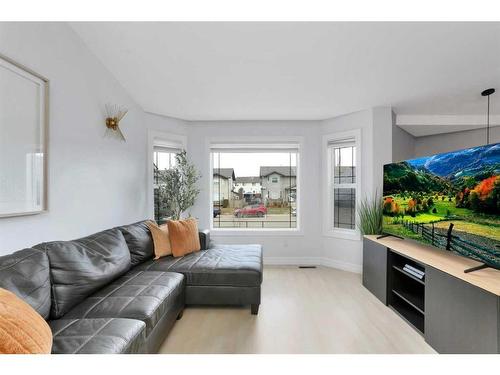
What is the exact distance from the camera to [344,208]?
3914 millimetres

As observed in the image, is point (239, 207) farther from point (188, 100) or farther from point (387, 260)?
point (387, 260)

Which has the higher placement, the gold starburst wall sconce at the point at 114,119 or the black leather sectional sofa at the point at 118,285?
the gold starburst wall sconce at the point at 114,119

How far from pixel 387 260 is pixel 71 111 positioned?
3260 millimetres

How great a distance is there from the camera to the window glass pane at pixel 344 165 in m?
3.81

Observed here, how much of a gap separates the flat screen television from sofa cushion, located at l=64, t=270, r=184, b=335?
221 cm

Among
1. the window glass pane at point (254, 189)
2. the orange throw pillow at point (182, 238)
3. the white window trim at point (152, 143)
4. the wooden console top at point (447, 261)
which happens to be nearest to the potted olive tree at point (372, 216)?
the wooden console top at point (447, 261)

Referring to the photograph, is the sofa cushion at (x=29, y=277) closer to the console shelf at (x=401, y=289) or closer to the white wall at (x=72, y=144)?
the white wall at (x=72, y=144)

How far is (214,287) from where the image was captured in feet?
7.91

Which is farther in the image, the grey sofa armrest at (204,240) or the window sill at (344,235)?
the window sill at (344,235)

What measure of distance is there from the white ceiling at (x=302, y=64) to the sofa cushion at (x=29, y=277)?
5.99 feet

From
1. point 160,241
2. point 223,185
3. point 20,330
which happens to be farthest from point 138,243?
point 223,185

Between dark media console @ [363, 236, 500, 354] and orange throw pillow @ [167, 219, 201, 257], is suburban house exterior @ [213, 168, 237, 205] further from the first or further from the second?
dark media console @ [363, 236, 500, 354]

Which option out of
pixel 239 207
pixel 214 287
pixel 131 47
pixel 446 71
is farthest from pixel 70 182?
pixel 446 71

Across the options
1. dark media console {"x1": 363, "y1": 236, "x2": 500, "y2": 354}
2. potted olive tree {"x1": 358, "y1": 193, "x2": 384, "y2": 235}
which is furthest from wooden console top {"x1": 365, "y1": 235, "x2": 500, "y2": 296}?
potted olive tree {"x1": 358, "y1": 193, "x2": 384, "y2": 235}
